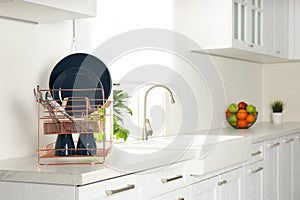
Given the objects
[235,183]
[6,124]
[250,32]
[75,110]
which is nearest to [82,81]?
[75,110]

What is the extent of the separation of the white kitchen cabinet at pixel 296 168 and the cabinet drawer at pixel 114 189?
2.41 meters

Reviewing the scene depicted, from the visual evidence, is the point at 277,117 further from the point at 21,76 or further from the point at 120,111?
the point at 21,76

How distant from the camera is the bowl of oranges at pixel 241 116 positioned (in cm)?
397

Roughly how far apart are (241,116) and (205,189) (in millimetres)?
1469

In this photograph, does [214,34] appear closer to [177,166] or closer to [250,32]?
[250,32]

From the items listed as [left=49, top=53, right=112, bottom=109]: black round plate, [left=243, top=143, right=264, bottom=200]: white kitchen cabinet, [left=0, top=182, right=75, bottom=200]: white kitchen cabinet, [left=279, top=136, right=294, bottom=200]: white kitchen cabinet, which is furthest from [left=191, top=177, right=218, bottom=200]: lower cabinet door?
[left=279, top=136, right=294, bottom=200]: white kitchen cabinet

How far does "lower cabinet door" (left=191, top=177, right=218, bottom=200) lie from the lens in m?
2.52

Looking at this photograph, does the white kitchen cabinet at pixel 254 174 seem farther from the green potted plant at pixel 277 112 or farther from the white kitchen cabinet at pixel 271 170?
the green potted plant at pixel 277 112

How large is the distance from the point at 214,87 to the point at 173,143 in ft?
3.89

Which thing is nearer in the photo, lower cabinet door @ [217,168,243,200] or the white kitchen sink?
the white kitchen sink

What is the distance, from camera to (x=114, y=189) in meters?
1.90

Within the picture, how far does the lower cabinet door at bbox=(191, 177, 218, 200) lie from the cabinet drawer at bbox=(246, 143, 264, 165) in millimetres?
519

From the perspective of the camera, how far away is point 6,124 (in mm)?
2172

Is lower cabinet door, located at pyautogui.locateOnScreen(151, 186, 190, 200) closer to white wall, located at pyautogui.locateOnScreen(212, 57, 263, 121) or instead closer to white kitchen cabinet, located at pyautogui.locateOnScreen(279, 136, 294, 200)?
white kitchen cabinet, located at pyautogui.locateOnScreen(279, 136, 294, 200)
